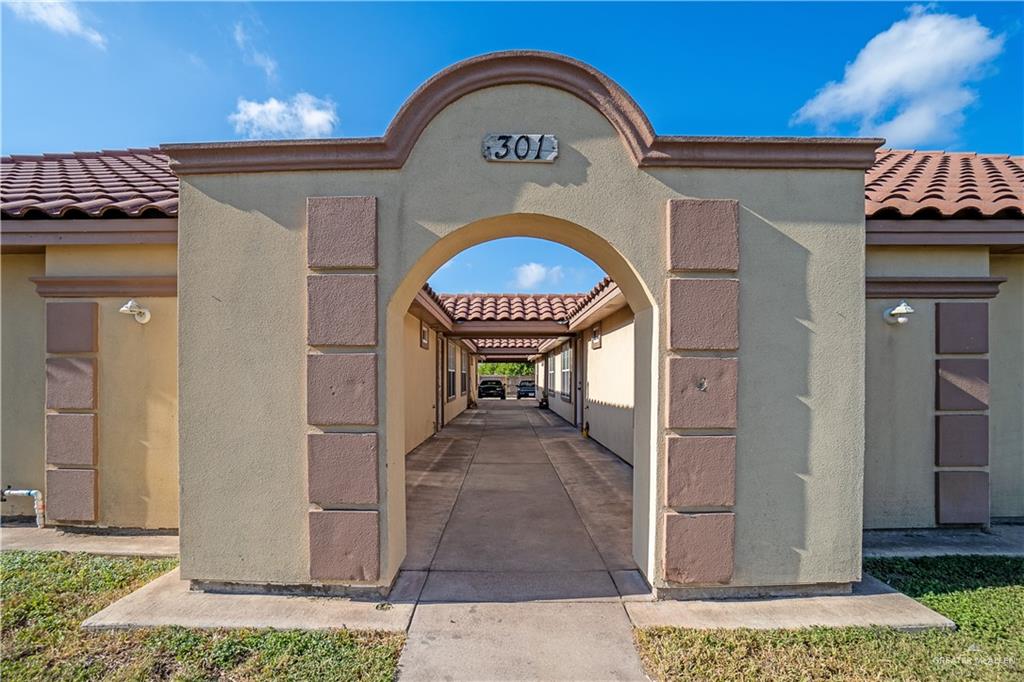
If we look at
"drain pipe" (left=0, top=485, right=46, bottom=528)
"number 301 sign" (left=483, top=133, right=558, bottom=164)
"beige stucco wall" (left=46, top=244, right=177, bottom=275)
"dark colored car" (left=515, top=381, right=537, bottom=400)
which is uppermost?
"number 301 sign" (left=483, top=133, right=558, bottom=164)

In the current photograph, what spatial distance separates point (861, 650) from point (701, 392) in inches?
80.1

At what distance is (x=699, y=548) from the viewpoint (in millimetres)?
3689

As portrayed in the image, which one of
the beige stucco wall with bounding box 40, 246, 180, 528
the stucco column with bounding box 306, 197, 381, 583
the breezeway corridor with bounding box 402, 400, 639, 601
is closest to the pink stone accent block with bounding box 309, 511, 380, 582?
the stucco column with bounding box 306, 197, 381, 583

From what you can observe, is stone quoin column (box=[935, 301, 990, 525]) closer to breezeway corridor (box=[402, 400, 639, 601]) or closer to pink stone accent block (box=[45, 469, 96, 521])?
breezeway corridor (box=[402, 400, 639, 601])

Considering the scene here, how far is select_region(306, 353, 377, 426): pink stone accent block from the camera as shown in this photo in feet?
12.1

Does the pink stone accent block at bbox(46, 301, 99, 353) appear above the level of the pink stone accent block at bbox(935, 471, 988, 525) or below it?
above

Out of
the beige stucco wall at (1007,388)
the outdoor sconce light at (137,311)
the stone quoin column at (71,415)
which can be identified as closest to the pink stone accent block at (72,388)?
the stone quoin column at (71,415)

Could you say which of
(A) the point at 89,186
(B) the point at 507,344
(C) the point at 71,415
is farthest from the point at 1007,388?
(B) the point at 507,344

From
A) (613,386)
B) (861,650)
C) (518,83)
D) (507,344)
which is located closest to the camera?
(861,650)

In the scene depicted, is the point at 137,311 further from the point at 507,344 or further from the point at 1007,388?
the point at 507,344

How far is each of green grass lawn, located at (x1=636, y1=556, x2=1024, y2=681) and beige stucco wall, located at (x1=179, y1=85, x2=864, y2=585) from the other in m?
0.59

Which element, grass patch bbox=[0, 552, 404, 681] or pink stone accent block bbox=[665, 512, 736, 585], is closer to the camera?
grass patch bbox=[0, 552, 404, 681]

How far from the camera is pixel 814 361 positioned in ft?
12.4

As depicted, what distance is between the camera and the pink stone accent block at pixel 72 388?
15.6 ft
